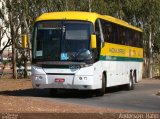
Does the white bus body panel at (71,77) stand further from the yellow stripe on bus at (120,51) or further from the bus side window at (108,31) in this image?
the bus side window at (108,31)

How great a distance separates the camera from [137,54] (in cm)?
3334

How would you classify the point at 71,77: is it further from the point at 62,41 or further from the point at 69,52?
the point at 62,41

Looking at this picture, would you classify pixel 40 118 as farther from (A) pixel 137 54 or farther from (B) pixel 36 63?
(A) pixel 137 54

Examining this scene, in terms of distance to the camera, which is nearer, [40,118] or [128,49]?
[40,118]

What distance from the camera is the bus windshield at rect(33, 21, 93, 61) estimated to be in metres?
23.3

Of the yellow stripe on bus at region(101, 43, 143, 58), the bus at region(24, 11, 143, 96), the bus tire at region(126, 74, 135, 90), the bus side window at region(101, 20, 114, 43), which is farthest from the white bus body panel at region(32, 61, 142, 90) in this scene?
the bus tire at region(126, 74, 135, 90)

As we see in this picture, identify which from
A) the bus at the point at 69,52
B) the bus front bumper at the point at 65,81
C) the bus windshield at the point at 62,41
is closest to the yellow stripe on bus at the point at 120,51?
the bus at the point at 69,52

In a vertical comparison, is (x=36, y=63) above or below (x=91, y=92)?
above

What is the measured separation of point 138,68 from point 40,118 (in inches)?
771

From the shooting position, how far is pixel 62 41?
23500 mm

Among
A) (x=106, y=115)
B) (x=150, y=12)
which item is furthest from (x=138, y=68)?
(x=150, y=12)

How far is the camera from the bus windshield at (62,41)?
23.3m

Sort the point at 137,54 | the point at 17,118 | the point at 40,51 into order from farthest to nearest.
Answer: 1. the point at 137,54
2. the point at 40,51
3. the point at 17,118

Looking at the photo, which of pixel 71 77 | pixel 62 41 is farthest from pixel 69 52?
A: pixel 71 77
